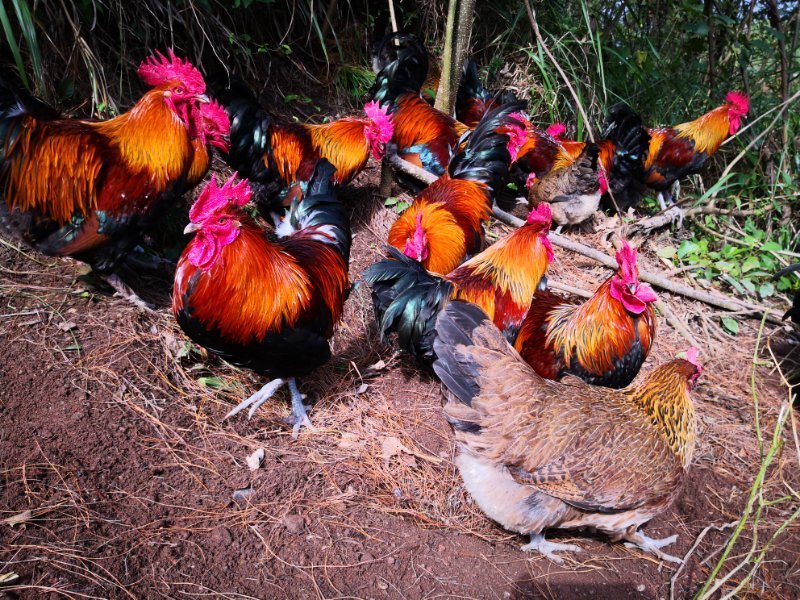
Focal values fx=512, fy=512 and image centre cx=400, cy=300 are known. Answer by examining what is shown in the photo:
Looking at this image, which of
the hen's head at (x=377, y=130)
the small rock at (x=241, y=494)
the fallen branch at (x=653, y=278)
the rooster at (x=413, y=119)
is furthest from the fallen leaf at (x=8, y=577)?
the rooster at (x=413, y=119)

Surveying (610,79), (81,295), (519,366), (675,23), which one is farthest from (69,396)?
(675,23)

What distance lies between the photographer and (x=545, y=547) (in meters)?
3.09

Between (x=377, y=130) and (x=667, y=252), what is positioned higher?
(x=377, y=130)

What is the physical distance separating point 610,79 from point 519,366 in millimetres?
5796

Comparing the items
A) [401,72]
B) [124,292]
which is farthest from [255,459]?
[401,72]

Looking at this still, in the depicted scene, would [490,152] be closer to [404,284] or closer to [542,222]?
[542,222]

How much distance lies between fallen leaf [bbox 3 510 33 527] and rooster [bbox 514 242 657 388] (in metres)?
3.07

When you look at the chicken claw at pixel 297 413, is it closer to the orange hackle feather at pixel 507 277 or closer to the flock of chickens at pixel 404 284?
the flock of chickens at pixel 404 284

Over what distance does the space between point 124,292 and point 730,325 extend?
18.7ft

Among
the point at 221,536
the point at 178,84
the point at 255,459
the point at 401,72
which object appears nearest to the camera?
the point at 221,536

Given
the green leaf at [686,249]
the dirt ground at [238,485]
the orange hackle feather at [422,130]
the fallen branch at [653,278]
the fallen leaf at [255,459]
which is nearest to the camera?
the dirt ground at [238,485]

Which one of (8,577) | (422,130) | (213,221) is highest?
(422,130)

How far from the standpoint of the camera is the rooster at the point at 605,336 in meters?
3.57

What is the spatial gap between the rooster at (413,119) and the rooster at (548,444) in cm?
308
